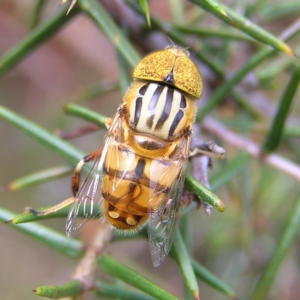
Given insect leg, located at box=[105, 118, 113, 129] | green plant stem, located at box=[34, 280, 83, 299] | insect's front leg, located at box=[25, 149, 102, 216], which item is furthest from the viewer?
insect leg, located at box=[105, 118, 113, 129]

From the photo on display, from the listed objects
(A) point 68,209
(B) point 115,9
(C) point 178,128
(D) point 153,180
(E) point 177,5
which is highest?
(E) point 177,5

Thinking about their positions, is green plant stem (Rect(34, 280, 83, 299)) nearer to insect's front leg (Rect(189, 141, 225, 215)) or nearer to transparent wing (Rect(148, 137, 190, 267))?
transparent wing (Rect(148, 137, 190, 267))

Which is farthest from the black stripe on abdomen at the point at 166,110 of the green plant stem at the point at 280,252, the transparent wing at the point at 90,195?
the green plant stem at the point at 280,252

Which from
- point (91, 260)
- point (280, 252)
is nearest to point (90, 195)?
point (91, 260)

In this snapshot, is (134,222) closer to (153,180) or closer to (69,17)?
(153,180)

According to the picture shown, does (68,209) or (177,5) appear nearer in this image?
(68,209)

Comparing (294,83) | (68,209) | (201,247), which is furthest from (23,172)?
(294,83)

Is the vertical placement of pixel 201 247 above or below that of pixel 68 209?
above

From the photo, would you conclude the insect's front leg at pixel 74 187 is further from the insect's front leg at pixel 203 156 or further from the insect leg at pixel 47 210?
the insect's front leg at pixel 203 156

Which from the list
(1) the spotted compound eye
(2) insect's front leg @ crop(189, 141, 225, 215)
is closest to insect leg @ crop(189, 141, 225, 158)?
(2) insect's front leg @ crop(189, 141, 225, 215)
